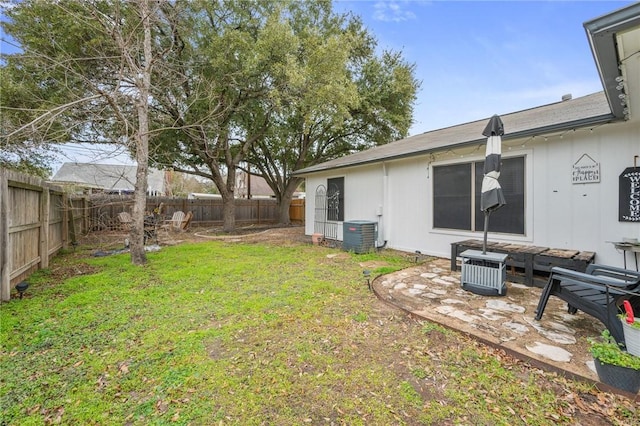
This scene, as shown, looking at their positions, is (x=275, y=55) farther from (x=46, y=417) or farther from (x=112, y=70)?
(x=46, y=417)

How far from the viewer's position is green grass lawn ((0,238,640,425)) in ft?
6.11

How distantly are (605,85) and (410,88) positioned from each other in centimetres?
1107

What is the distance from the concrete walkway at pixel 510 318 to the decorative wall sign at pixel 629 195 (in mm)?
1620

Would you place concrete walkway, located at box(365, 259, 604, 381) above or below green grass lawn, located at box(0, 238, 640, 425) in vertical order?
above

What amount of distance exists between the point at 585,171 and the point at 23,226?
9.11 meters

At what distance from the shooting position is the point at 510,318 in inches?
122

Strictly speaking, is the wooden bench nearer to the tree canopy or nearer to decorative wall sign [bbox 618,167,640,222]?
decorative wall sign [bbox 618,167,640,222]

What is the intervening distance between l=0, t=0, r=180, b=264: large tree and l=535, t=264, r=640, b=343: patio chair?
22.9ft

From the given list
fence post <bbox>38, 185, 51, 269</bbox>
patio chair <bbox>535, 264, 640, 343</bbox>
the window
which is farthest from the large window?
fence post <bbox>38, 185, 51, 269</bbox>

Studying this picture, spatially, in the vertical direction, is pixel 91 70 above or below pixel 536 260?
above

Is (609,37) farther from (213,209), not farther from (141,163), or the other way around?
(213,209)

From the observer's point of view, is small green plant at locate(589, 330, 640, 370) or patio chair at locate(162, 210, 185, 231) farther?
patio chair at locate(162, 210, 185, 231)

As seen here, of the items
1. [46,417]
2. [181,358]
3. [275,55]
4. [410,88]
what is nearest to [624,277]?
[181,358]

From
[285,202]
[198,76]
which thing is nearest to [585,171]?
[198,76]
